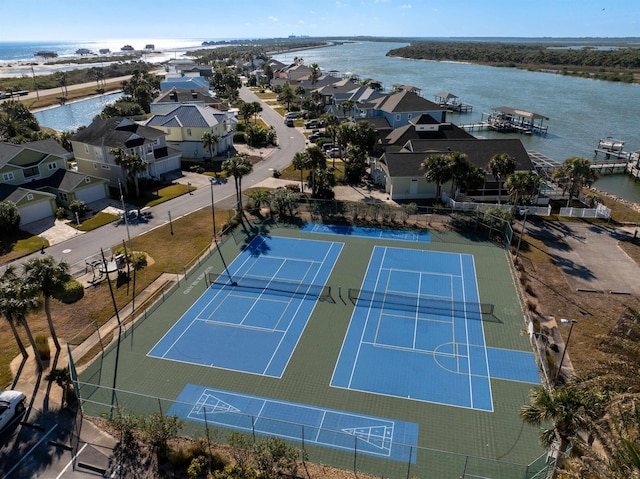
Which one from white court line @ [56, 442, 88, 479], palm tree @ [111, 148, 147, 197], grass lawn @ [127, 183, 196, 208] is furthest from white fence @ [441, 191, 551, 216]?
white court line @ [56, 442, 88, 479]

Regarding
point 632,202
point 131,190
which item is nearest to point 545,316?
point 632,202

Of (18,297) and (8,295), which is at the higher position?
(8,295)

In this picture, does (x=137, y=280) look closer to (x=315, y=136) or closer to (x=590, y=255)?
(x=590, y=255)

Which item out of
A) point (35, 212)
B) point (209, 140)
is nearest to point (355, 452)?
point (35, 212)

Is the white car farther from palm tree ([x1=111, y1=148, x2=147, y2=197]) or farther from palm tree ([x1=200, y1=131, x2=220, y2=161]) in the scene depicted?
palm tree ([x1=200, y1=131, x2=220, y2=161])

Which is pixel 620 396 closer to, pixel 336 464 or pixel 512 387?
pixel 512 387

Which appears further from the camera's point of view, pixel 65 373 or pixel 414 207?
pixel 414 207

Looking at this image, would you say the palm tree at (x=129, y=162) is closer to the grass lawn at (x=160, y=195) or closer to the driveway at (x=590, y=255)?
the grass lawn at (x=160, y=195)
